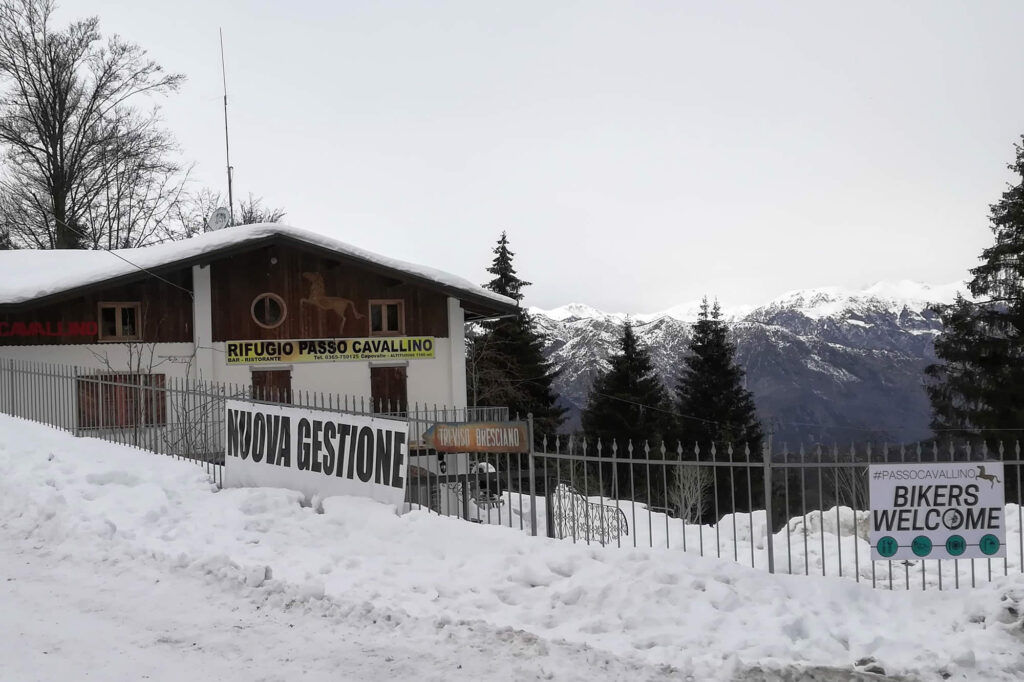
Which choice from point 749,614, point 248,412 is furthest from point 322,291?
point 749,614

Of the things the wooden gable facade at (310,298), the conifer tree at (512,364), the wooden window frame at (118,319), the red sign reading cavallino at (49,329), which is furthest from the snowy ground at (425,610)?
the conifer tree at (512,364)

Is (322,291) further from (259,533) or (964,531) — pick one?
(964,531)

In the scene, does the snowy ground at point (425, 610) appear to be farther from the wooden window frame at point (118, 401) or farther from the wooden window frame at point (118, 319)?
the wooden window frame at point (118, 319)

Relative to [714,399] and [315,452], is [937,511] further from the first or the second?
[714,399]

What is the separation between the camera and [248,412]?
1162 cm

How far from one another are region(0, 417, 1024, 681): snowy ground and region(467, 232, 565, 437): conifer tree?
29.5 m

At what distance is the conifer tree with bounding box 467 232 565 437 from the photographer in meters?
40.0

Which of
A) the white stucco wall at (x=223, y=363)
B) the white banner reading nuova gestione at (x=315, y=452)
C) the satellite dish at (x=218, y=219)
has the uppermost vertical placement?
the satellite dish at (x=218, y=219)

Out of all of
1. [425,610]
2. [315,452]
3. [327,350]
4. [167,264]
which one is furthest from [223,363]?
[425,610]

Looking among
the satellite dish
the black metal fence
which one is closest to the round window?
the black metal fence

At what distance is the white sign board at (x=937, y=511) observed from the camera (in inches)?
305

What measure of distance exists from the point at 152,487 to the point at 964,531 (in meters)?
9.63

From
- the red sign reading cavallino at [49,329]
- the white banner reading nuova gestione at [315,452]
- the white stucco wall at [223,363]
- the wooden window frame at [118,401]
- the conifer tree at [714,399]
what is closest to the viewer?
the white banner reading nuova gestione at [315,452]

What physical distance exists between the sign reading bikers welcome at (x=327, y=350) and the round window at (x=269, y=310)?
0.58 metres
